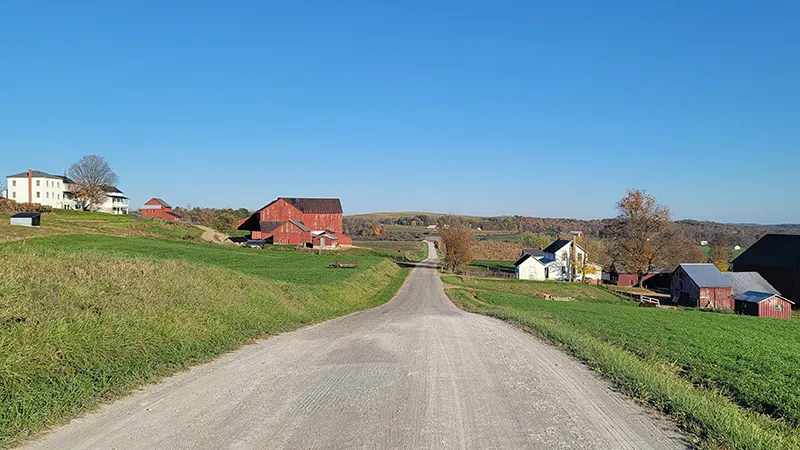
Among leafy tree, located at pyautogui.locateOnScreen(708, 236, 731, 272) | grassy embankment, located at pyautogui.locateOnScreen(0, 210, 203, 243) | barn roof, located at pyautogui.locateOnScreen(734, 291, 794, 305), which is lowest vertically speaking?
barn roof, located at pyautogui.locateOnScreen(734, 291, 794, 305)

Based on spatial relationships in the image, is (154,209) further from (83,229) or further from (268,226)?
(83,229)

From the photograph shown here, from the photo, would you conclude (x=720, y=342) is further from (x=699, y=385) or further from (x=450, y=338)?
(x=450, y=338)

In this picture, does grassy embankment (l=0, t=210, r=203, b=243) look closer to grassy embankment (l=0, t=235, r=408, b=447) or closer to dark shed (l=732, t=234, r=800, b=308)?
grassy embankment (l=0, t=235, r=408, b=447)

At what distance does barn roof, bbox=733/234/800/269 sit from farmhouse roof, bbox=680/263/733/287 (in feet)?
33.4

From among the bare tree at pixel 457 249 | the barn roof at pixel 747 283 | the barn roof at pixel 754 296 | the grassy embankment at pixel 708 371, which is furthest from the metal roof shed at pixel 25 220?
the barn roof at pixel 747 283

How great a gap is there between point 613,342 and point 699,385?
5.73 metres

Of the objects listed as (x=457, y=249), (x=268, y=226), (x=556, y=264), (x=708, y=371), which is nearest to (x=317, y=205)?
(x=268, y=226)

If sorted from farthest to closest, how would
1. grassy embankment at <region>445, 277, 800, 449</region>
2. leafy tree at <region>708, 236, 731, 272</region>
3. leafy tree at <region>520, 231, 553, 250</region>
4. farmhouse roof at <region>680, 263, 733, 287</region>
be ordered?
leafy tree at <region>520, 231, 553, 250</region> → leafy tree at <region>708, 236, 731, 272</region> → farmhouse roof at <region>680, 263, 733, 287</region> → grassy embankment at <region>445, 277, 800, 449</region>

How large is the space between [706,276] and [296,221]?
6125 centimetres

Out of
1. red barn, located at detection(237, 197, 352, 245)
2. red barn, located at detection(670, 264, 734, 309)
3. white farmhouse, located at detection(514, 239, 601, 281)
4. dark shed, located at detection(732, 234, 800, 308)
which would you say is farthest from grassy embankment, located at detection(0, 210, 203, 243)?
dark shed, located at detection(732, 234, 800, 308)

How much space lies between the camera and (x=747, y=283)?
56500 mm

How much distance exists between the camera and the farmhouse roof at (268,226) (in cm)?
8131

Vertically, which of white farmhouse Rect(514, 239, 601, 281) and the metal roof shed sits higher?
the metal roof shed

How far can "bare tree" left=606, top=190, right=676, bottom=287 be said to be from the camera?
216 feet
